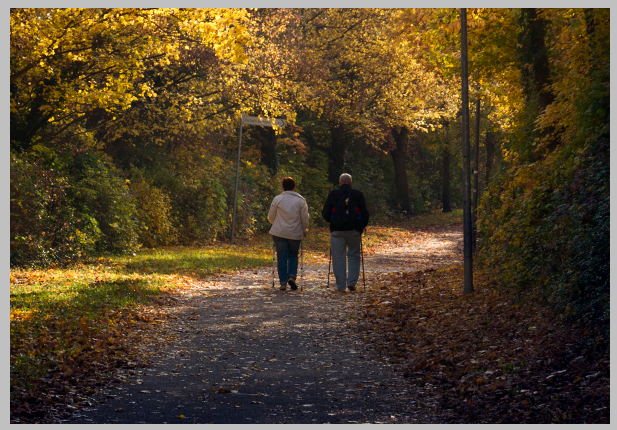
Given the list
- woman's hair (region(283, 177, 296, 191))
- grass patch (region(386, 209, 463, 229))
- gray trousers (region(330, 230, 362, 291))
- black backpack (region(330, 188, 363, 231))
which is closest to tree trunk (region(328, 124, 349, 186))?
grass patch (region(386, 209, 463, 229))

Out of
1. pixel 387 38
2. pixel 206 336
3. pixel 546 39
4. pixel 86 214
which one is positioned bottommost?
pixel 206 336

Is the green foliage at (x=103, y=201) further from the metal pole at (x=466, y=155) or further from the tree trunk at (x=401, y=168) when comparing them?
the tree trunk at (x=401, y=168)

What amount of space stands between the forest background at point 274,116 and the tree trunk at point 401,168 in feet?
9.62

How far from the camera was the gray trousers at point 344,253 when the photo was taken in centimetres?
1238

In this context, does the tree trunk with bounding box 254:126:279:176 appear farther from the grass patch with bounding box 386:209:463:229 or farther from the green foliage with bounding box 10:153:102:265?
the green foliage with bounding box 10:153:102:265

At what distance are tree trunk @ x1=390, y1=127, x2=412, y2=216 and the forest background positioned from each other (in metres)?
2.93

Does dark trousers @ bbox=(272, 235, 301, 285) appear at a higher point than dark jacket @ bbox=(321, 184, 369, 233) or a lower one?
lower

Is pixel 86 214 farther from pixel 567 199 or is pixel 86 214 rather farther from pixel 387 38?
pixel 387 38

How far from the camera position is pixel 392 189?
40906mm

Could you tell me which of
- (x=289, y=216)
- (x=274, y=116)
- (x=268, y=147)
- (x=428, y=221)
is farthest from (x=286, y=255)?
(x=428, y=221)

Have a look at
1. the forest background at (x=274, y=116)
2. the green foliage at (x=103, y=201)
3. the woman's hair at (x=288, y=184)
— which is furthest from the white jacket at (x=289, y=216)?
the green foliage at (x=103, y=201)

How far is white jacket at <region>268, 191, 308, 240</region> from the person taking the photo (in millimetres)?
12602

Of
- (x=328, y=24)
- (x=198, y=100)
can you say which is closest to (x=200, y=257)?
(x=198, y=100)

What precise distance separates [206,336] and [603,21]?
6540 millimetres
